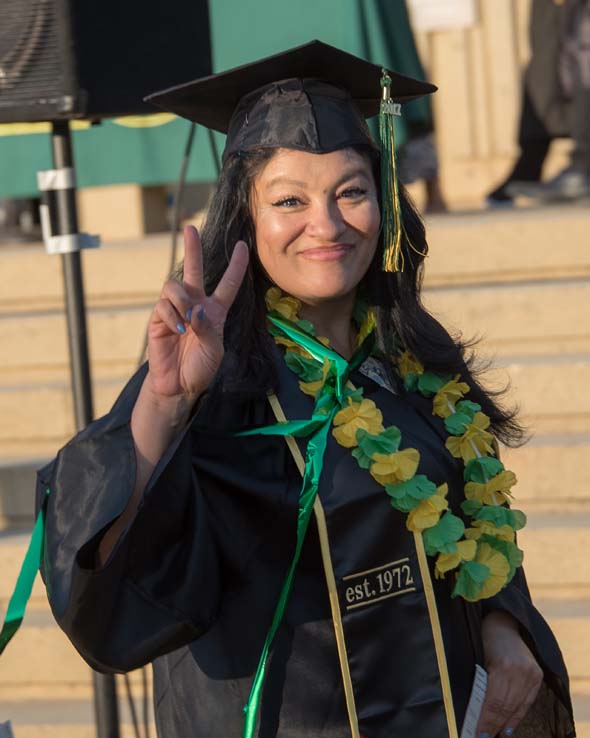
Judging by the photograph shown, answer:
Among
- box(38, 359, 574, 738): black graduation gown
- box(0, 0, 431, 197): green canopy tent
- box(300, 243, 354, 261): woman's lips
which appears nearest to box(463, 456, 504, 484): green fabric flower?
box(38, 359, 574, 738): black graduation gown

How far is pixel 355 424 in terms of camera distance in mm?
2234

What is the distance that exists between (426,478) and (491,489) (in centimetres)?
18

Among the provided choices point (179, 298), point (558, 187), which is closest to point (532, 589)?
point (179, 298)

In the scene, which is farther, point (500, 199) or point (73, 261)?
point (500, 199)

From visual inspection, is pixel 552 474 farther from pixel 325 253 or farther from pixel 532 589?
pixel 325 253

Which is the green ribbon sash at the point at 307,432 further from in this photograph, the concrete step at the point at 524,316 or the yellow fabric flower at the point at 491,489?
the concrete step at the point at 524,316

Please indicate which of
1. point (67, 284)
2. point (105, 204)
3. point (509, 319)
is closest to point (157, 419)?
point (67, 284)

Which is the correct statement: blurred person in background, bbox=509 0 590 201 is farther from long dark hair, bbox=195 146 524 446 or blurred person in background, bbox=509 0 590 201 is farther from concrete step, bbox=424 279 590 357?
long dark hair, bbox=195 146 524 446

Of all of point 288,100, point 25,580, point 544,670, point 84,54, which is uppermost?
point 84,54

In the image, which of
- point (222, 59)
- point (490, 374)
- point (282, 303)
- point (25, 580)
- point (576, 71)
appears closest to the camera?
point (25, 580)

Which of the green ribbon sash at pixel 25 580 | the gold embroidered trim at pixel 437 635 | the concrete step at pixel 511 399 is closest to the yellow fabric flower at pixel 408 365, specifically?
the gold embroidered trim at pixel 437 635

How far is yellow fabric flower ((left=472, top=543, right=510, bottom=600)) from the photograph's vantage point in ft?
7.64

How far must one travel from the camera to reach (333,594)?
6.94ft

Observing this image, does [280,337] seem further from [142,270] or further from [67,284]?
[142,270]
